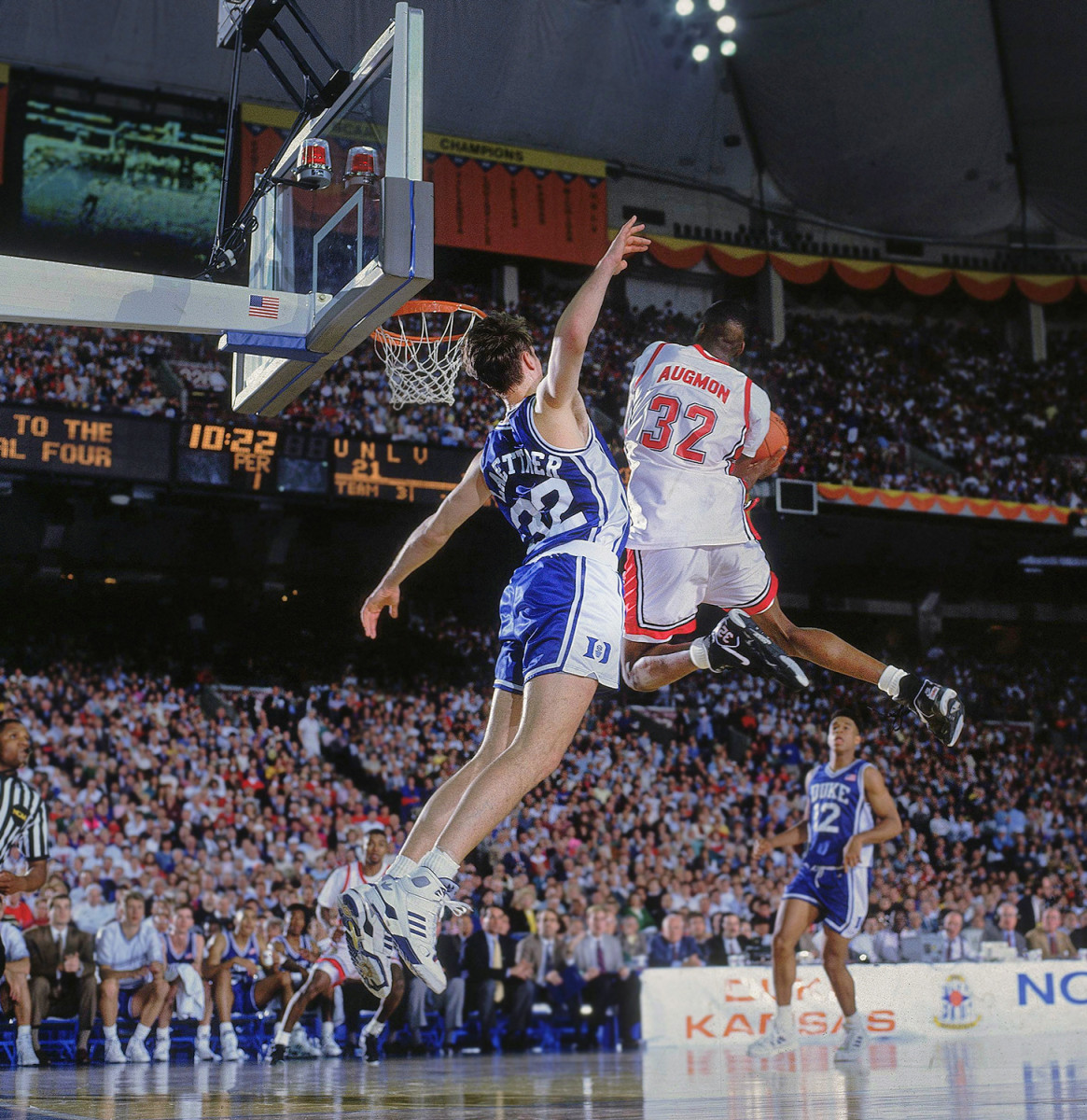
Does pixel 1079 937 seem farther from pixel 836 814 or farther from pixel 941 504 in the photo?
pixel 941 504

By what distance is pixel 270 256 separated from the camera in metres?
7.52

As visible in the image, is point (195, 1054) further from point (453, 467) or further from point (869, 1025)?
point (453, 467)

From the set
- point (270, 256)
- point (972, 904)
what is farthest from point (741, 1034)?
point (270, 256)

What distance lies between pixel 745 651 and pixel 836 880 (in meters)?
3.67

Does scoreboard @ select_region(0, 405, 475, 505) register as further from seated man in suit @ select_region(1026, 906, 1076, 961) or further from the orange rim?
seated man in suit @ select_region(1026, 906, 1076, 961)

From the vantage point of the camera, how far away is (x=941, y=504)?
21.6 meters

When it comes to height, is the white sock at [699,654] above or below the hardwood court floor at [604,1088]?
above

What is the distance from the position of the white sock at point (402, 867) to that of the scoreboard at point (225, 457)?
512 inches

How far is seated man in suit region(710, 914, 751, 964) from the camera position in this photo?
1303cm

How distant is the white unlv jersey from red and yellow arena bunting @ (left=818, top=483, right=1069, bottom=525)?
48.0ft

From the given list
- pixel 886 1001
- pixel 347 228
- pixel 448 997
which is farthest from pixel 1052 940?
pixel 347 228

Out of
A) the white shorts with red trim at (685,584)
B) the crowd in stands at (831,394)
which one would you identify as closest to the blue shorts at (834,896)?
the white shorts with red trim at (685,584)

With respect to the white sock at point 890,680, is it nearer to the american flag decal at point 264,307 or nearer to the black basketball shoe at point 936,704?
the black basketball shoe at point 936,704

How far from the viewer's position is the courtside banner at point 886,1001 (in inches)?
442
